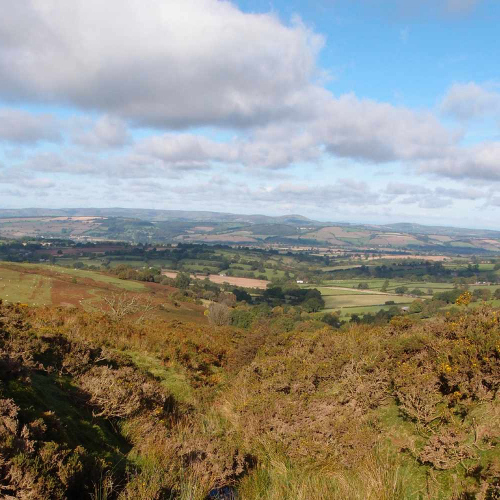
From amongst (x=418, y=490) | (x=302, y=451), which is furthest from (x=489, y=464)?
(x=302, y=451)

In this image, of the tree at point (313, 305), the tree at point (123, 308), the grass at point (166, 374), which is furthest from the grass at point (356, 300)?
the grass at point (166, 374)

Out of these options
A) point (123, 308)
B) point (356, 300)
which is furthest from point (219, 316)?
point (356, 300)

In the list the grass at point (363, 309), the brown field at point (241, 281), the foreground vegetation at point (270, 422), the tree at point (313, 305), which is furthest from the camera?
the brown field at point (241, 281)

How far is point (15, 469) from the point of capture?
403 centimetres

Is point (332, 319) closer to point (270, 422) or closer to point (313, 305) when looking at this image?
point (313, 305)

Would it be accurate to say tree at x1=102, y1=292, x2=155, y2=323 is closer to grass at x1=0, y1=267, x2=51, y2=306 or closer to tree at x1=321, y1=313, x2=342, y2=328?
grass at x1=0, y1=267, x2=51, y2=306

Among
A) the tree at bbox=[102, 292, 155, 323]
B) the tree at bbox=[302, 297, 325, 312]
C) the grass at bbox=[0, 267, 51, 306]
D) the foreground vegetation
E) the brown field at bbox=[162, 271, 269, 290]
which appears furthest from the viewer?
the brown field at bbox=[162, 271, 269, 290]

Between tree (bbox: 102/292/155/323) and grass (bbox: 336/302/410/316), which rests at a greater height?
tree (bbox: 102/292/155/323)

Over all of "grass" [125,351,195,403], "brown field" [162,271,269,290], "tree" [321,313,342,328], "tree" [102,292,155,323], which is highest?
"grass" [125,351,195,403]

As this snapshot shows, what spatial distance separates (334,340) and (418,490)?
538 cm

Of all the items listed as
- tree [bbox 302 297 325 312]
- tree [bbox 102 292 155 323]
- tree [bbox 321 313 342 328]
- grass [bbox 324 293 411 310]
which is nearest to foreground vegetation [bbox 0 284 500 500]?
tree [bbox 102 292 155 323]

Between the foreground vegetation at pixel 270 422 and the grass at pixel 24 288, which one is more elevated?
the foreground vegetation at pixel 270 422

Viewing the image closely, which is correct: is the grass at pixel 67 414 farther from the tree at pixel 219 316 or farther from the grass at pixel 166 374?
the tree at pixel 219 316

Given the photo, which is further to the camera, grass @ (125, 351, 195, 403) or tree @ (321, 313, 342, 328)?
tree @ (321, 313, 342, 328)
